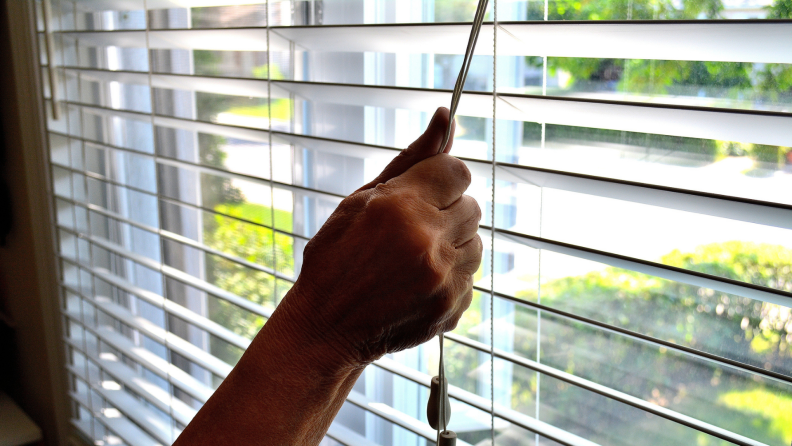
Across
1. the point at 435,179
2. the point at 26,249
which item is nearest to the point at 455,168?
the point at 435,179

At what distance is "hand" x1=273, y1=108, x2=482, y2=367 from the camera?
21.1 inches

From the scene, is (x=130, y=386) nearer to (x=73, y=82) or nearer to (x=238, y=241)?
(x=238, y=241)

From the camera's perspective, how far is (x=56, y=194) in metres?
1.64

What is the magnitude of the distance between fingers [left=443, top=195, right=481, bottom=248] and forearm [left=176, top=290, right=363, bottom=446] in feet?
0.53

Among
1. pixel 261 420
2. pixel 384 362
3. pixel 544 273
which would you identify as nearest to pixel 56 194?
pixel 384 362

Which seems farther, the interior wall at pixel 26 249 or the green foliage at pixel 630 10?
the interior wall at pixel 26 249

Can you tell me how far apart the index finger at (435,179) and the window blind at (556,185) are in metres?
0.08

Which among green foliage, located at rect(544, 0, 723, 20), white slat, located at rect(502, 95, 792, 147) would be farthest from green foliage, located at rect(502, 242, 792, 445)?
green foliage, located at rect(544, 0, 723, 20)

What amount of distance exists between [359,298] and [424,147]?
0.49ft

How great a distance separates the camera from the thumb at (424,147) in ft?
1.77

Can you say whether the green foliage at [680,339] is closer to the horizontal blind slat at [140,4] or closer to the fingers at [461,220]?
the fingers at [461,220]

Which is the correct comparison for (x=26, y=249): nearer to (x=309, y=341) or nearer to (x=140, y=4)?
(x=140, y=4)

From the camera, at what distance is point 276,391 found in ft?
2.00

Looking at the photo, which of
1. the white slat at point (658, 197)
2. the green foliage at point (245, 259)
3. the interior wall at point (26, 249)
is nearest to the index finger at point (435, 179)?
the white slat at point (658, 197)
